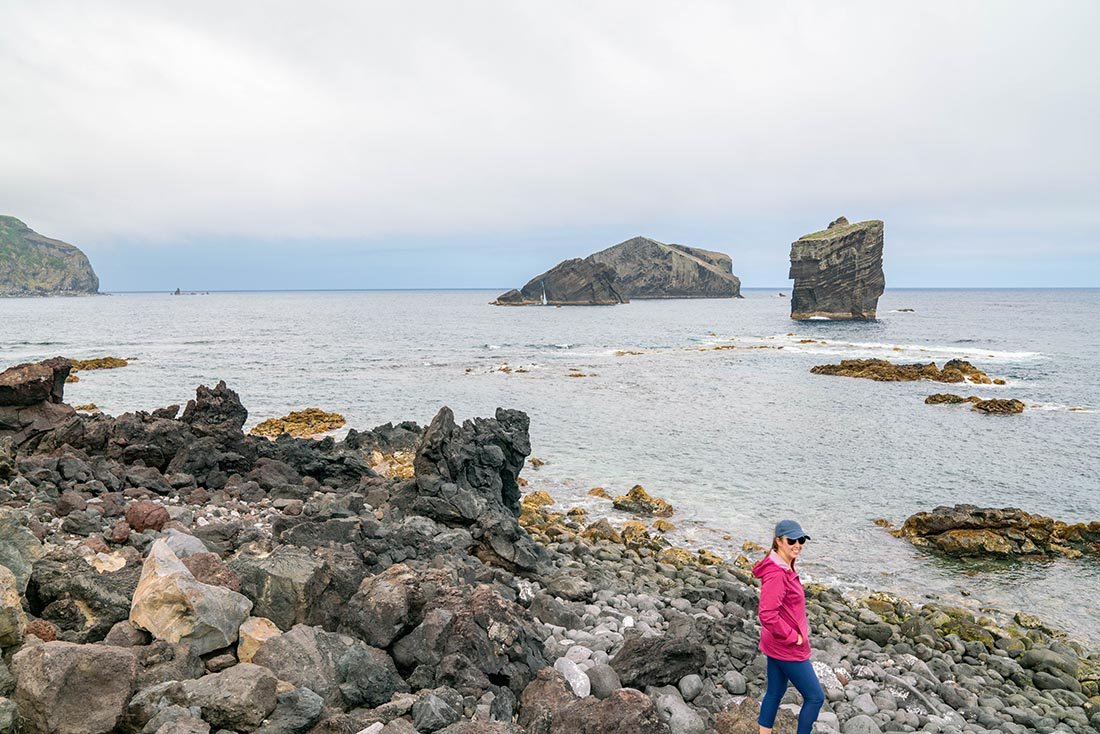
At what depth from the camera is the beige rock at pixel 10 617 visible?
6.84 metres

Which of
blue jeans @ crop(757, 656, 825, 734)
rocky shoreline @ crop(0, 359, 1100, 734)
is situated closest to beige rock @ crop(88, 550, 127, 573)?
rocky shoreline @ crop(0, 359, 1100, 734)

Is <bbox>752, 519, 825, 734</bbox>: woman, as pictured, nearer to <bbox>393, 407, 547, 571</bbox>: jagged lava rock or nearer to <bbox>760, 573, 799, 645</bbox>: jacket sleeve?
<bbox>760, 573, 799, 645</bbox>: jacket sleeve

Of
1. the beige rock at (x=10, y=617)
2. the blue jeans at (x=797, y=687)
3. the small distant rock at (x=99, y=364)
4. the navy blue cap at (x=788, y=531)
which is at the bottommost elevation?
the small distant rock at (x=99, y=364)

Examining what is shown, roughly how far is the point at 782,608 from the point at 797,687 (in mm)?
1032

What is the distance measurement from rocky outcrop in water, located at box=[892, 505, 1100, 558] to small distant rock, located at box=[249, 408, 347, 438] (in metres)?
26.4

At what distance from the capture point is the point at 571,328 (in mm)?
120438

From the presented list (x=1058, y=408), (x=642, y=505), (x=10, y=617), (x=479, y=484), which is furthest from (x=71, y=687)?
(x=1058, y=408)

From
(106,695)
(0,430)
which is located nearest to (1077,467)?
(106,695)

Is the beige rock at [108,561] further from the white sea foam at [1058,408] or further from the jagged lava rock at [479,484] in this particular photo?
the white sea foam at [1058,408]

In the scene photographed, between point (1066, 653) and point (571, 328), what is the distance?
108 m

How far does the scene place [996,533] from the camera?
66.4ft

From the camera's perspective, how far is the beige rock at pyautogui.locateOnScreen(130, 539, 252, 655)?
759 cm

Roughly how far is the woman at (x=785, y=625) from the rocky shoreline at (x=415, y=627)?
77 centimetres

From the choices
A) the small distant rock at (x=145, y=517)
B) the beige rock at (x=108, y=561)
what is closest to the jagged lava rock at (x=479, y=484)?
the small distant rock at (x=145, y=517)
